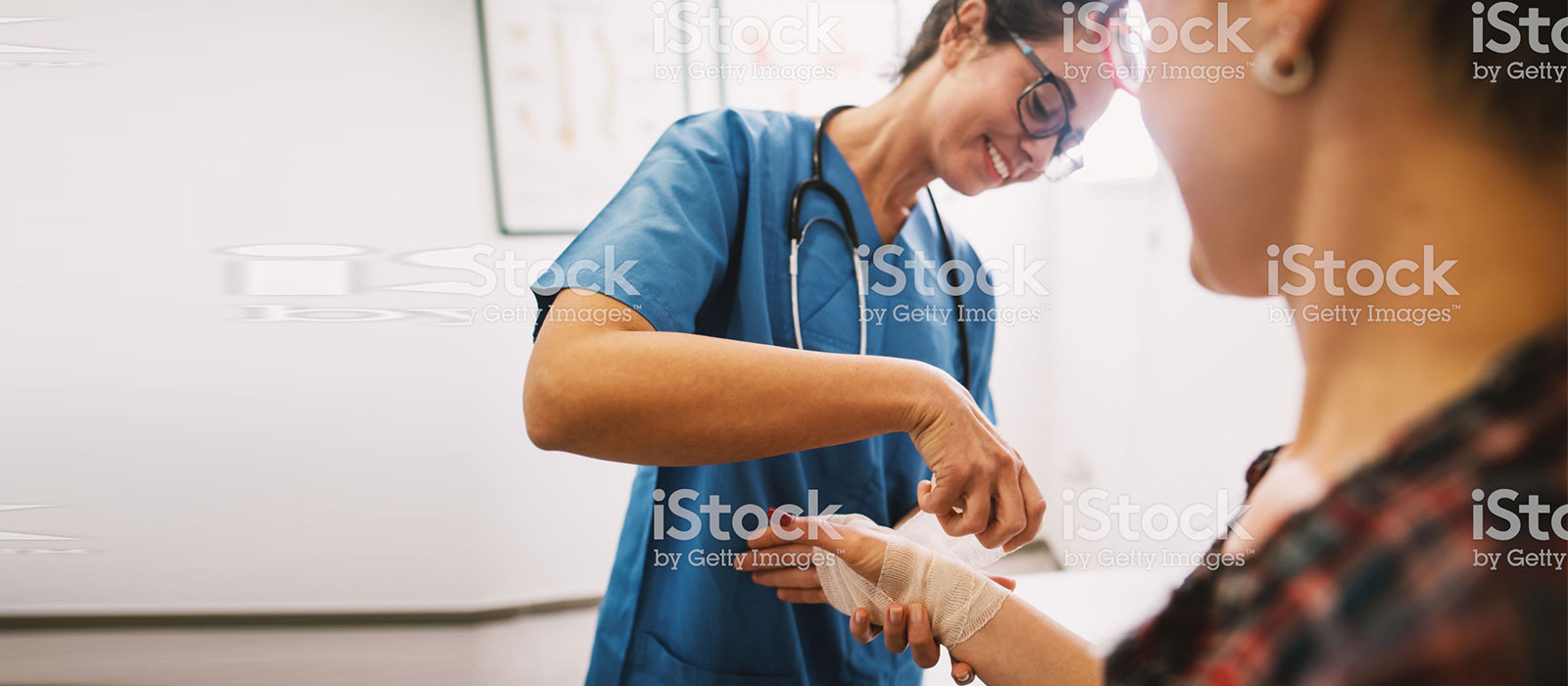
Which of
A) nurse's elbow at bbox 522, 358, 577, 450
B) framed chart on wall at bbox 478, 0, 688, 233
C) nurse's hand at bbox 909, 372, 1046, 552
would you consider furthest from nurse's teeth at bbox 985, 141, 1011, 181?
framed chart on wall at bbox 478, 0, 688, 233

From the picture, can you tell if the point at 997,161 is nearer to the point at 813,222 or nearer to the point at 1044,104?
the point at 1044,104

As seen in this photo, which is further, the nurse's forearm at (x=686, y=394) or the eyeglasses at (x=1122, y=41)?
the eyeglasses at (x=1122, y=41)

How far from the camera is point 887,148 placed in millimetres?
972

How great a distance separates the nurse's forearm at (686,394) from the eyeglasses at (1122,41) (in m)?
0.50

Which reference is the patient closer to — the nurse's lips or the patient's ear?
the patient's ear

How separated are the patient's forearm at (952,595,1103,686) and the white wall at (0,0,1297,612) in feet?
2.98

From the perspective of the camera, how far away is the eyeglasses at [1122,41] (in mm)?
811

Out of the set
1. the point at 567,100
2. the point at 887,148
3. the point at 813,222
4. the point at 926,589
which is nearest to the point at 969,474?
the point at 926,589

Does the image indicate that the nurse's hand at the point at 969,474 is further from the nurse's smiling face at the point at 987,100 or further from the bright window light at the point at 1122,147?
the bright window light at the point at 1122,147

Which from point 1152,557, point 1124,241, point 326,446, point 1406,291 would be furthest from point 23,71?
point 1152,557

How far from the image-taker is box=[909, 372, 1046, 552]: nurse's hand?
0.67 meters

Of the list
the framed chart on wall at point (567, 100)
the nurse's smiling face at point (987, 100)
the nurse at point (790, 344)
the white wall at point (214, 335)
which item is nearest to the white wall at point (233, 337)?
the white wall at point (214, 335)

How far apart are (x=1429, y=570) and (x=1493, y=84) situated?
25 cm

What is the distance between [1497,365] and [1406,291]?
0.23 feet
